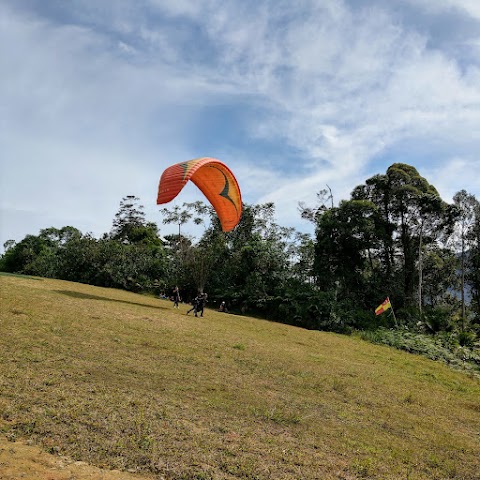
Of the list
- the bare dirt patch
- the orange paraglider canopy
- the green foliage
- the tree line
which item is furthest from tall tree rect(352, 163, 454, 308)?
the bare dirt patch

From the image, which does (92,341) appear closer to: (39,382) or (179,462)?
(39,382)

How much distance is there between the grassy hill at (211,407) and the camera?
551 cm

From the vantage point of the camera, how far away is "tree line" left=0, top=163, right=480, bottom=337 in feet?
91.5

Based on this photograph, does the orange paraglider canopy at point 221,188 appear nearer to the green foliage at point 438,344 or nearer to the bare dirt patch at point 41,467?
the green foliage at point 438,344

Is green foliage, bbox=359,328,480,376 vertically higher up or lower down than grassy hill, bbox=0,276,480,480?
higher up

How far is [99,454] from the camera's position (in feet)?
17.0

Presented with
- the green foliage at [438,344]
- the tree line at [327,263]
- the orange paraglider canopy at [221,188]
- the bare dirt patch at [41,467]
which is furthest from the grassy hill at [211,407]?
the tree line at [327,263]

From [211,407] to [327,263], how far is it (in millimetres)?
24383

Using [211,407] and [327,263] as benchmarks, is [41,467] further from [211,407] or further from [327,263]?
[327,263]

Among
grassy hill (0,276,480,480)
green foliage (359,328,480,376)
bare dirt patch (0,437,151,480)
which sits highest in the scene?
green foliage (359,328,480,376)

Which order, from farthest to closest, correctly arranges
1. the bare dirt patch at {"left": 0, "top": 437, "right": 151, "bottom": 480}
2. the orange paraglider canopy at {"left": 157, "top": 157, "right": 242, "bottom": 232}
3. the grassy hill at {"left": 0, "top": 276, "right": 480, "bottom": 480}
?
1. the orange paraglider canopy at {"left": 157, "top": 157, "right": 242, "bottom": 232}
2. the grassy hill at {"left": 0, "top": 276, "right": 480, "bottom": 480}
3. the bare dirt patch at {"left": 0, "top": 437, "right": 151, "bottom": 480}

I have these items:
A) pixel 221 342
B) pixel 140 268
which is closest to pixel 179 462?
pixel 221 342

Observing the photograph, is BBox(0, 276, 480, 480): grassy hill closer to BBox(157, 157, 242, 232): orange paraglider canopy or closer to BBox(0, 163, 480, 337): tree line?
BBox(157, 157, 242, 232): orange paraglider canopy

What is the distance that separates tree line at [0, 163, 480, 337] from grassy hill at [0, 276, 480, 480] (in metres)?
15.4
